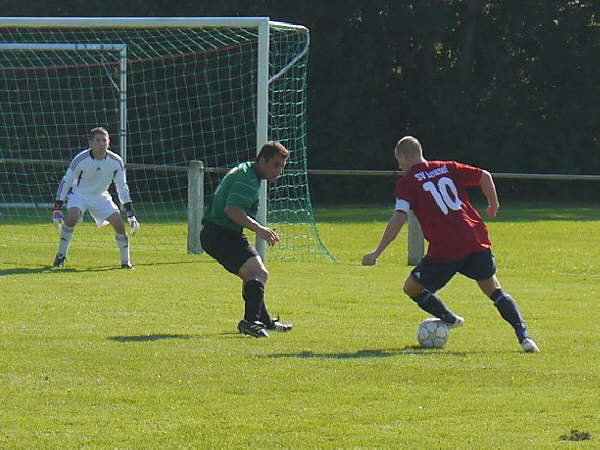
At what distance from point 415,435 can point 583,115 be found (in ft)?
105

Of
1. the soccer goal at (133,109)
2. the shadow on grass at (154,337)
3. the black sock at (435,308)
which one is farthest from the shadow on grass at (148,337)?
the soccer goal at (133,109)

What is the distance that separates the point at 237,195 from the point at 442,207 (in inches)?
63.7

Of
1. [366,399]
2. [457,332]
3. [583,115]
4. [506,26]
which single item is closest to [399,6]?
[506,26]

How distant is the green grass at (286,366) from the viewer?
643cm

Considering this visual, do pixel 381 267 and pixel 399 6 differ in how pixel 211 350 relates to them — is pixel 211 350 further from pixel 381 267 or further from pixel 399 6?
pixel 399 6

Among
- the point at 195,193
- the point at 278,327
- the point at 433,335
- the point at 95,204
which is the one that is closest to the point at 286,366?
the point at 433,335

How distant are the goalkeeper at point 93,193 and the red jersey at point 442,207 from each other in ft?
22.1

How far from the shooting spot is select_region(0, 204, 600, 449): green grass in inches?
253

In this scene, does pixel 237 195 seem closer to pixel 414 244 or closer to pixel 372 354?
pixel 372 354

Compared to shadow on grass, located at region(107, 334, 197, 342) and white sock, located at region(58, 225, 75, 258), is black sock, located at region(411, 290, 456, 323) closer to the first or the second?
shadow on grass, located at region(107, 334, 197, 342)

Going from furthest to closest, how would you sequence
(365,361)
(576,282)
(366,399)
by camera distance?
(576,282), (365,361), (366,399)

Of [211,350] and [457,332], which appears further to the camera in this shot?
[457,332]

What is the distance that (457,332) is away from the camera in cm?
1012

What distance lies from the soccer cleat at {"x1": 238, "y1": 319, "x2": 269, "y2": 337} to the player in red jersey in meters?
1.21
